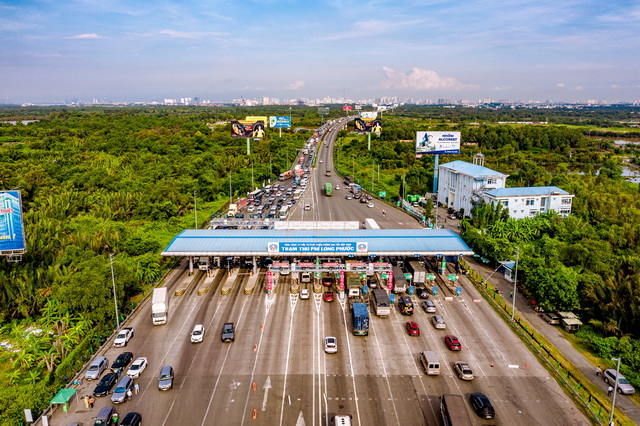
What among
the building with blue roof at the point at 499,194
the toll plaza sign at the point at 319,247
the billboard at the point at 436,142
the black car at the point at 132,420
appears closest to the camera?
the black car at the point at 132,420

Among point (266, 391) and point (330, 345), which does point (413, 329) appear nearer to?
point (330, 345)

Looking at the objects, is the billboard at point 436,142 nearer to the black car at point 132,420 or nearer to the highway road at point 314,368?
the highway road at point 314,368

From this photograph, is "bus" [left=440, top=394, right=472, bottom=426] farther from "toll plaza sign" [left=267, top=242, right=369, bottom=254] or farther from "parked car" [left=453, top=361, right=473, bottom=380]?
"toll plaza sign" [left=267, top=242, right=369, bottom=254]

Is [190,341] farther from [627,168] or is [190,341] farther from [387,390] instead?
[627,168]

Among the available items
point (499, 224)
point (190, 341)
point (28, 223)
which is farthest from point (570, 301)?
point (28, 223)

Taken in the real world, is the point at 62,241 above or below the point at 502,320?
above

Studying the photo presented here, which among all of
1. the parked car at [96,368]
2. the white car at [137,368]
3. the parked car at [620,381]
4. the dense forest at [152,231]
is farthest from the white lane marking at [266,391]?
the parked car at [620,381]
